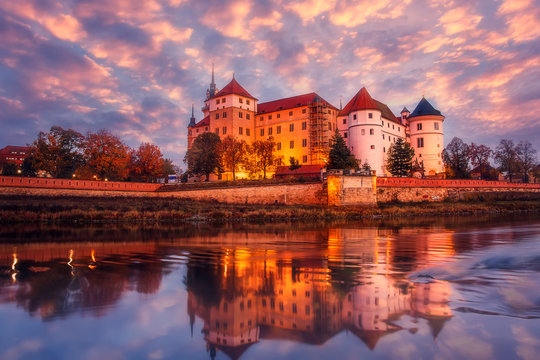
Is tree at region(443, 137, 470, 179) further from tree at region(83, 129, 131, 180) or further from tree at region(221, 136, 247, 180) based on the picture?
tree at region(83, 129, 131, 180)

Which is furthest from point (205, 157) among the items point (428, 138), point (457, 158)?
point (457, 158)

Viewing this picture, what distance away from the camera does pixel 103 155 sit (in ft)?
171

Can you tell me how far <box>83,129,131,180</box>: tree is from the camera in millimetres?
51906

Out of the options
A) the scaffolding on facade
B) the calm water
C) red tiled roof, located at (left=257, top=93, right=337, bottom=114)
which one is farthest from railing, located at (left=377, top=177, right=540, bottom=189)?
the calm water

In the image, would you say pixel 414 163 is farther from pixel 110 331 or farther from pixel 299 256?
pixel 110 331

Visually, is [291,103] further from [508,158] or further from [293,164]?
[508,158]

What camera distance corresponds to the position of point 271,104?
65875mm

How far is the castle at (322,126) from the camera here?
2125 inches

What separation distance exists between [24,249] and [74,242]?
8.10 feet

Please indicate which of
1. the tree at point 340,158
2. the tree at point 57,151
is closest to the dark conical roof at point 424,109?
the tree at point 340,158

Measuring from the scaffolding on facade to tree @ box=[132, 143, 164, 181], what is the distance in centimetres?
2542

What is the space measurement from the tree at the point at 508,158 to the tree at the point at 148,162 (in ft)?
214

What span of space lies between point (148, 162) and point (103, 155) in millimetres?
7752

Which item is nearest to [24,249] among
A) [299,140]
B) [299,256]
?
[299,256]
